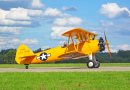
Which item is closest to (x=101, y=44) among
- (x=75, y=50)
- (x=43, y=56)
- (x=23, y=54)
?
(x=75, y=50)

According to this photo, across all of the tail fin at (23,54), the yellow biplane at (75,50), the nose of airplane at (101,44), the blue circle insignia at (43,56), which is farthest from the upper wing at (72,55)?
the tail fin at (23,54)

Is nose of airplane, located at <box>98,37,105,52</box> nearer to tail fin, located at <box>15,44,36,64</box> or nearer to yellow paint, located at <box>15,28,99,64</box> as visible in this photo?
yellow paint, located at <box>15,28,99,64</box>

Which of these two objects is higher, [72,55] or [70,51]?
[70,51]

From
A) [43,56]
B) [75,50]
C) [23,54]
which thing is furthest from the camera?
[23,54]

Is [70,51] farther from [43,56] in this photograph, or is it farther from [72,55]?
[43,56]

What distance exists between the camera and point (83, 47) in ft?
72.6

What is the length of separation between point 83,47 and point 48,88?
13.6 metres

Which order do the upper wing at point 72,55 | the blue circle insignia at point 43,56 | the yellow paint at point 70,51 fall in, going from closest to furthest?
the upper wing at point 72,55
the yellow paint at point 70,51
the blue circle insignia at point 43,56

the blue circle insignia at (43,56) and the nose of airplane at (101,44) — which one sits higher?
the nose of airplane at (101,44)

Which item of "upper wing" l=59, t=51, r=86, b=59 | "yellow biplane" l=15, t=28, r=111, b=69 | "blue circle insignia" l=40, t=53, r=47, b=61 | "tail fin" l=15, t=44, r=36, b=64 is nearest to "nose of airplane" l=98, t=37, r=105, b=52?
"yellow biplane" l=15, t=28, r=111, b=69

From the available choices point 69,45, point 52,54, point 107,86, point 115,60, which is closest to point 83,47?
point 69,45

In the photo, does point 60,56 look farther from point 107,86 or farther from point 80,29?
point 107,86

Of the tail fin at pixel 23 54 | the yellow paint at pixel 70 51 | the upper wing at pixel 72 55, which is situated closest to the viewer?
the upper wing at pixel 72 55

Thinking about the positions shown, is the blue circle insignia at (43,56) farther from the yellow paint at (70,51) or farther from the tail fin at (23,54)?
the tail fin at (23,54)
